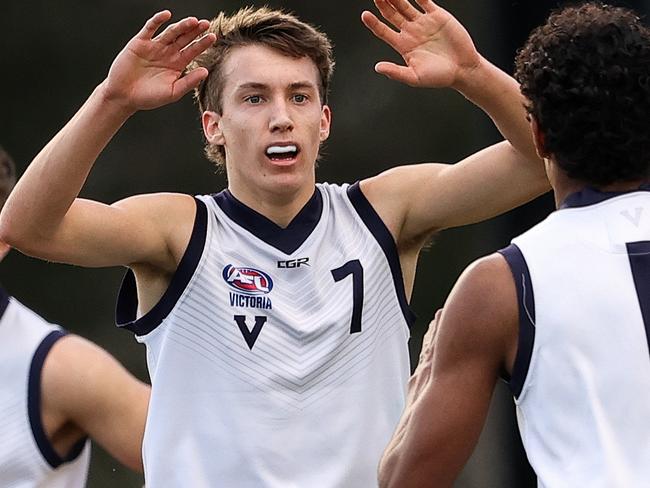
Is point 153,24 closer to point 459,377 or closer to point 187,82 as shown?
point 187,82

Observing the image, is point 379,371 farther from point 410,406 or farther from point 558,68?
point 558,68

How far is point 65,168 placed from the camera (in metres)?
3.99

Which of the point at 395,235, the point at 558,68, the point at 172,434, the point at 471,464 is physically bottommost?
the point at 471,464

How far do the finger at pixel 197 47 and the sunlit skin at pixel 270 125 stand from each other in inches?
11.9

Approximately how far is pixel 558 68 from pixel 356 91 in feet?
14.2

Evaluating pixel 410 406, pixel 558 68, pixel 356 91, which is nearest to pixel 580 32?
pixel 558 68

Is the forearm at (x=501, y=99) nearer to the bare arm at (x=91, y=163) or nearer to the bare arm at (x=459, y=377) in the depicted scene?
the bare arm at (x=91, y=163)

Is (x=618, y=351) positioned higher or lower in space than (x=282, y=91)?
lower

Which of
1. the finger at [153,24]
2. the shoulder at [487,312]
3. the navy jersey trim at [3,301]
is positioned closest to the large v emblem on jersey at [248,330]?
the navy jersey trim at [3,301]

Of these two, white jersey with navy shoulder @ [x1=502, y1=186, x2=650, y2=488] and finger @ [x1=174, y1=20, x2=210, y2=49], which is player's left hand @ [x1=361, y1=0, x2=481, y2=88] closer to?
finger @ [x1=174, y1=20, x2=210, y2=49]

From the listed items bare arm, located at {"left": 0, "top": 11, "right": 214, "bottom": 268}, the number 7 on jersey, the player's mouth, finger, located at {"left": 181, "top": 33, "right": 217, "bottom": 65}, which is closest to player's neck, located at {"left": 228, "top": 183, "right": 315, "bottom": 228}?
the player's mouth

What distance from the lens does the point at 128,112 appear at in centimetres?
402

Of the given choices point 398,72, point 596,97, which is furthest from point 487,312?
point 398,72

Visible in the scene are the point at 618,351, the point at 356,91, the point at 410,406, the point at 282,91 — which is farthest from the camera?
the point at 356,91
